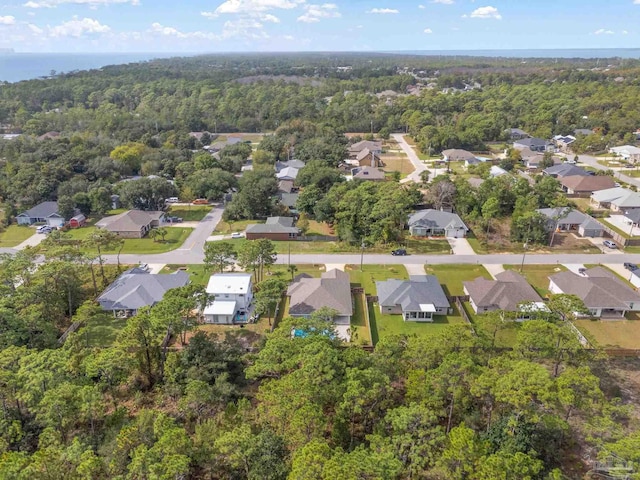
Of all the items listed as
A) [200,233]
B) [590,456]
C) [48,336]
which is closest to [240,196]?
[200,233]

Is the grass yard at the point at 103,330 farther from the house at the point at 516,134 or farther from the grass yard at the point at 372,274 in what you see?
the house at the point at 516,134

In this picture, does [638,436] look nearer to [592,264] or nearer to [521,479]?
[521,479]

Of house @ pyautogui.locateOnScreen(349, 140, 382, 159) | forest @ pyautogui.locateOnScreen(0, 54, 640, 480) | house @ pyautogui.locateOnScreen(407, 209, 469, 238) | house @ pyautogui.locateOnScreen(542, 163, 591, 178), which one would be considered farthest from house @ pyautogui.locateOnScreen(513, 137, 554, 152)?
house @ pyautogui.locateOnScreen(407, 209, 469, 238)

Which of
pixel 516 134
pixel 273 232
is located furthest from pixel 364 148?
pixel 273 232

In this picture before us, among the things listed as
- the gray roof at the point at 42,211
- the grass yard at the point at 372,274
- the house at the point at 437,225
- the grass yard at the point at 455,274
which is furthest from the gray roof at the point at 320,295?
the gray roof at the point at 42,211

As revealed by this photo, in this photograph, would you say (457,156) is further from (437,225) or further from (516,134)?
(437,225)

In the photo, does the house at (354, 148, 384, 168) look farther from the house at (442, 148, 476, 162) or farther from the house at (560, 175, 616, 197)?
the house at (560, 175, 616, 197)
